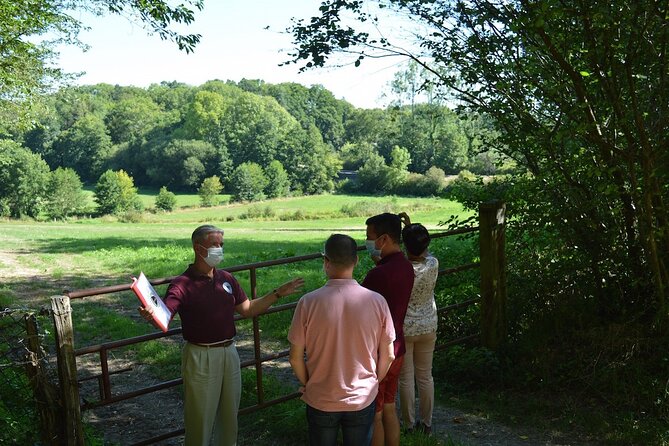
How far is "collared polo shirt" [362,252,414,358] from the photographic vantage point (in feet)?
13.7

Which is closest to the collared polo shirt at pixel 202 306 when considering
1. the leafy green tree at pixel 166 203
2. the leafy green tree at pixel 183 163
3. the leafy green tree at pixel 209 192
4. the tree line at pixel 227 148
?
the tree line at pixel 227 148

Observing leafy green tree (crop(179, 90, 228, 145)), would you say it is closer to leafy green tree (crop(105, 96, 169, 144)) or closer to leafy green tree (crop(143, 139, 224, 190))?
leafy green tree (crop(105, 96, 169, 144))

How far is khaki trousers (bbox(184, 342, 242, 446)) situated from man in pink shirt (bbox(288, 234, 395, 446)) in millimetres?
790

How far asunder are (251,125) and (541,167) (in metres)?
113

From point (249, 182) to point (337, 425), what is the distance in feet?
304

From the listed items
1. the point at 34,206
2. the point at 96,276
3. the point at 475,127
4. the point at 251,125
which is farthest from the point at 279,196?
the point at 475,127

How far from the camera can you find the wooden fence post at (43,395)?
3.78m

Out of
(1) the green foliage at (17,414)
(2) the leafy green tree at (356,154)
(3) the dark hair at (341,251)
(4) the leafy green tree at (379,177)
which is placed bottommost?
(1) the green foliage at (17,414)

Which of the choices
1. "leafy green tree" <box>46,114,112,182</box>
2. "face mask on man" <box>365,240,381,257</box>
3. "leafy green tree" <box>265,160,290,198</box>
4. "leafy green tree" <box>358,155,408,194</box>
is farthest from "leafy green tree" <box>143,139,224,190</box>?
"face mask on man" <box>365,240,381,257</box>

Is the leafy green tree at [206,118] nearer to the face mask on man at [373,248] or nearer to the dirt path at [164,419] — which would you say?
the dirt path at [164,419]

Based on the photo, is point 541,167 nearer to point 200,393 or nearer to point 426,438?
point 426,438

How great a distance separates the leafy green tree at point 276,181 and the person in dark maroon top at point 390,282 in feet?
303

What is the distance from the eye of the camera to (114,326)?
9672mm

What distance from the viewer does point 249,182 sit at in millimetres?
94938
